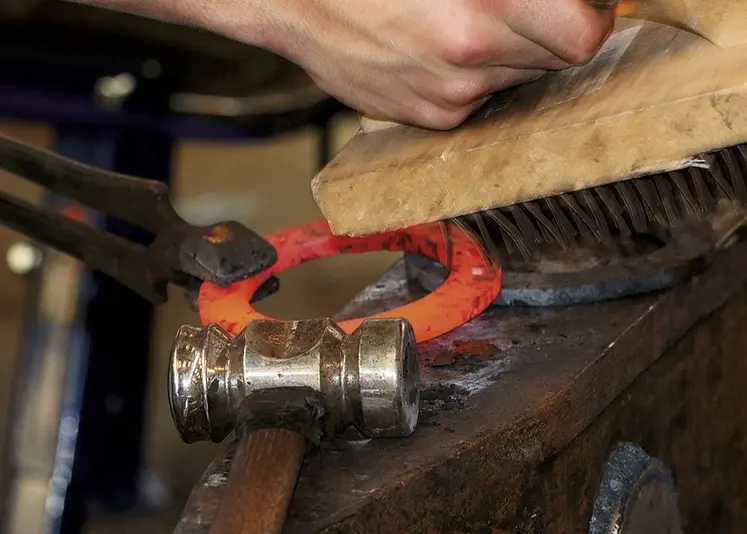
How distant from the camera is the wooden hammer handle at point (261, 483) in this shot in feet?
1.77

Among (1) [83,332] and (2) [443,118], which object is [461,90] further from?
(1) [83,332]

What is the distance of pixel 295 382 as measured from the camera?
0.65m

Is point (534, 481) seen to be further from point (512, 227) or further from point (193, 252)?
point (193, 252)

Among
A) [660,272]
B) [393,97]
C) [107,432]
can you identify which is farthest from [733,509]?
[107,432]

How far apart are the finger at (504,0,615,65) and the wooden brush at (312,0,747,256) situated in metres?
0.04

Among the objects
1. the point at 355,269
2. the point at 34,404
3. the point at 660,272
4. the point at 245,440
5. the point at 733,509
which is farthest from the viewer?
the point at 355,269

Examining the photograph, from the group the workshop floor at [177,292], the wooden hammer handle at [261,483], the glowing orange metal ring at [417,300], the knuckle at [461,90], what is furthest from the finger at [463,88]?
the workshop floor at [177,292]

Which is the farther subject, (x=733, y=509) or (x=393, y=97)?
(x=733, y=509)

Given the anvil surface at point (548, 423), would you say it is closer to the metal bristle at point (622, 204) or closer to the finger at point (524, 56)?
the metal bristle at point (622, 204)

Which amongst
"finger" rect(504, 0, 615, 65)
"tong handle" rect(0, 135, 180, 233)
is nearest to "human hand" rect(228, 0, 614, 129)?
"finger" rect(504, 0, 615, 65)

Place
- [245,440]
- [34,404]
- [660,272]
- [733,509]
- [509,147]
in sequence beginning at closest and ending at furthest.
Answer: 1. [245,440]
2. [509,147]
3. [660,272]
4. [733,509]
5. [34,404]

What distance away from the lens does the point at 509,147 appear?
709mm

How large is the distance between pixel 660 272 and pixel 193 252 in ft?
1.46

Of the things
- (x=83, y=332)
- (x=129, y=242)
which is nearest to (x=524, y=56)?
(x=129, y=242)
